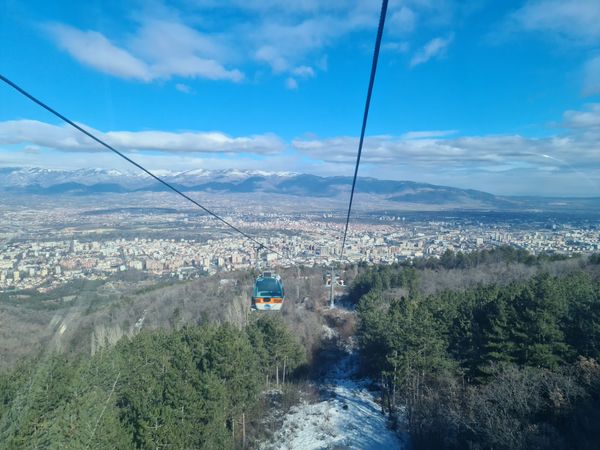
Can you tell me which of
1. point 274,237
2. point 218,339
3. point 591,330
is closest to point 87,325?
point 218,339

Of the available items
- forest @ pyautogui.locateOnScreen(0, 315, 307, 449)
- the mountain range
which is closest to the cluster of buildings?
forest @ pyautogui.locateOnScreen(0, 315, 307, 449)

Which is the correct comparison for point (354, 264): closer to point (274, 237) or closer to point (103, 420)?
point (274, 237)

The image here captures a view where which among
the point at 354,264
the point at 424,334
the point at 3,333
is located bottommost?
the point at 354,264

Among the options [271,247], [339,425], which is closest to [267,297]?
[339,425]

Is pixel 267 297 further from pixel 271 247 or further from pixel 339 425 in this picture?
pixel 271 247

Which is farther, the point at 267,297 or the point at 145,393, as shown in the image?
the point at 267,297

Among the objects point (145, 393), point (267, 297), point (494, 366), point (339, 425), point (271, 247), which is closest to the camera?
point (145, 393)
